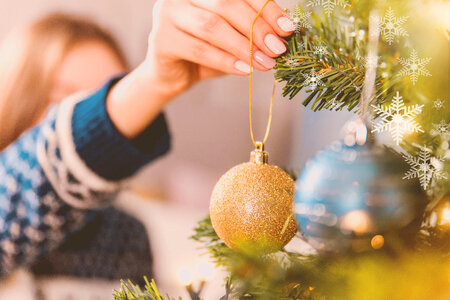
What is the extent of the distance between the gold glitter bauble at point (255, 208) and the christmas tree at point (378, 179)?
3 centimetres

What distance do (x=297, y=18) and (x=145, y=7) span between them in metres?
0.57

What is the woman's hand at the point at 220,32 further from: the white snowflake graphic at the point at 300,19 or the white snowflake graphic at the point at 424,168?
the white snowflake graphic at the point at 424,168

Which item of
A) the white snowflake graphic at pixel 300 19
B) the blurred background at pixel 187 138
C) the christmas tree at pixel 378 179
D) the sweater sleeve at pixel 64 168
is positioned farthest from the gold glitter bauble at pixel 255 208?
the blurred background at pixel 187 138

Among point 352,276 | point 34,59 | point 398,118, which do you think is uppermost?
point 34,59

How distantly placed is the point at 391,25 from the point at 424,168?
0.35ft

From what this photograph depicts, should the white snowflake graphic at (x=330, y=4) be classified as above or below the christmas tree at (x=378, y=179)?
above

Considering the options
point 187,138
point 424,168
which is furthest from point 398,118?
point 187,138

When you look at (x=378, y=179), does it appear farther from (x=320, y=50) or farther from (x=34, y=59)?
(x=34, y=59)

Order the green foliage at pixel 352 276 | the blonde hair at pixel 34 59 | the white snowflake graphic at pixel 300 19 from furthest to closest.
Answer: the blonde hair at pixel 34 59 < the white snowflake graphic at pixel 300 19 < the green foliage at pixel 352 276

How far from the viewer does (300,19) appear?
306 millimetres

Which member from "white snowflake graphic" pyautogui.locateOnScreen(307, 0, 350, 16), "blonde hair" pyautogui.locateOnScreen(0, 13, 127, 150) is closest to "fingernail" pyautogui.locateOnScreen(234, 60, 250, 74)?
"white snowflake graphic" pyautogui.locateOnScreen(307, 0, 350, 16)

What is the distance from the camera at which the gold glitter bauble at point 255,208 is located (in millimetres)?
289

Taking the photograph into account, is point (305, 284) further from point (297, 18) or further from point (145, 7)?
point (145, 7)

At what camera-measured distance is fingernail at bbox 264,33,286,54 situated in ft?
1.01
